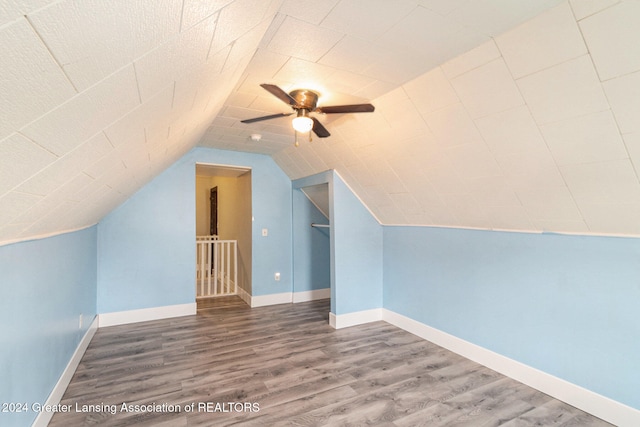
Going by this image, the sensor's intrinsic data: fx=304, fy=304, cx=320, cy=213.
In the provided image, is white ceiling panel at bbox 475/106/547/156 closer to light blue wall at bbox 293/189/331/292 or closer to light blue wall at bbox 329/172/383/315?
light blue wall at bbox 329/172/383/315

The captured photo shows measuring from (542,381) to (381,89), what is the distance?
2.60 metres

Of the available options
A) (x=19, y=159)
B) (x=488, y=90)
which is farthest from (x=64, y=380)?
(x=488, y=90)

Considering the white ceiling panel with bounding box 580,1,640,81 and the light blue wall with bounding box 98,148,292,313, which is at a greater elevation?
the white ceiling panel with bounding box 580,1,640,81

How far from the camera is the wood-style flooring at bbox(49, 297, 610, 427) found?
6.77ft

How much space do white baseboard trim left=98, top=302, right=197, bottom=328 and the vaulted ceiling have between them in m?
2.44

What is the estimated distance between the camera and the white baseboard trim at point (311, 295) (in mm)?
4934

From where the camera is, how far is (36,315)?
1.75 meters

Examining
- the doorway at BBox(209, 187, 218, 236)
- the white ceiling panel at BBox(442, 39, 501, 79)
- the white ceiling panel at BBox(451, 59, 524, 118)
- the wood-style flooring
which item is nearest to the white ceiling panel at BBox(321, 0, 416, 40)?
the white ceiling panel at BBox(442, 39, 501, 79)

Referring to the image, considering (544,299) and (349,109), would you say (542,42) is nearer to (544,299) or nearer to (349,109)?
(349,109)

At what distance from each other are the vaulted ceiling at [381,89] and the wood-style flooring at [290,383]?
52.3 inches

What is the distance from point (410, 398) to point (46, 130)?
2.60m

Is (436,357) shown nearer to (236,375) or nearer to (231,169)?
(236,375)

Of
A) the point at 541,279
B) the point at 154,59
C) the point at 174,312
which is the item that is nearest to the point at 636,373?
the point at 541,279

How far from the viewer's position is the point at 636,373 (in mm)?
1948
